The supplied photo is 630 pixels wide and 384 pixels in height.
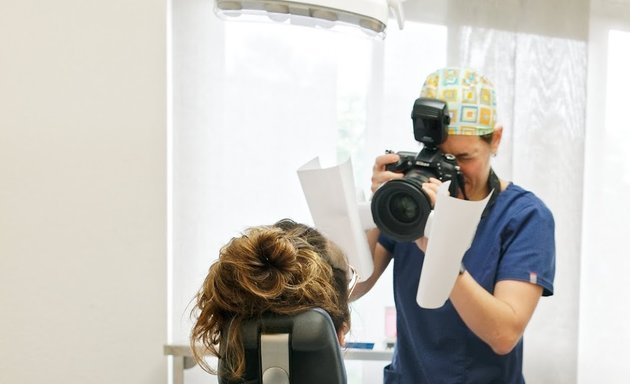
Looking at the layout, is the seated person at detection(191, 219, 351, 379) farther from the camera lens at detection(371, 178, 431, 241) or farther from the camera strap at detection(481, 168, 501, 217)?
the camera strap at detection(481, 168, 501, 217)

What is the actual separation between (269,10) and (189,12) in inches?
37.5

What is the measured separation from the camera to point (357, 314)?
2041 mm

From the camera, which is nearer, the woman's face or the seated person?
the seated person

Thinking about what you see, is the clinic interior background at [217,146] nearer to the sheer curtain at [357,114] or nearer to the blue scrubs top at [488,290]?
the sheer curtain at [357,114]

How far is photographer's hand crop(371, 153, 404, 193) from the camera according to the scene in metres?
1.41

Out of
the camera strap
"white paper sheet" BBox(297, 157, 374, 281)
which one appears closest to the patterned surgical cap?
the camera strap

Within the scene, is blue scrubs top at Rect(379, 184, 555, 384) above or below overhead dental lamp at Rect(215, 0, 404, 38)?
below

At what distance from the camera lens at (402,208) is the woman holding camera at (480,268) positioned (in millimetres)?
52

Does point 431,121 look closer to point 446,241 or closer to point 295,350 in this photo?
point 446,241

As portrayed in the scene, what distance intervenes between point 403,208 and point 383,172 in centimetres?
12
